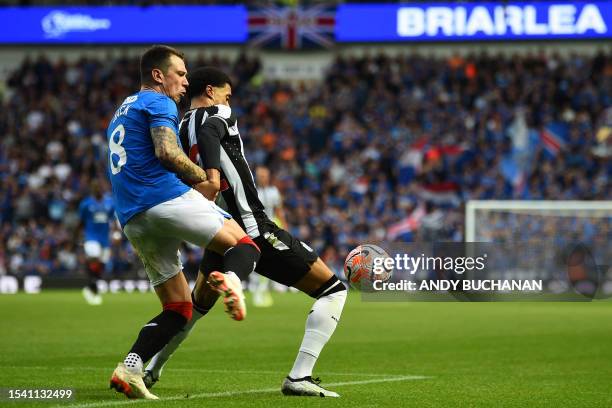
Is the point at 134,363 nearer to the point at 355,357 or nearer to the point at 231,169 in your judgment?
the point at 231,169

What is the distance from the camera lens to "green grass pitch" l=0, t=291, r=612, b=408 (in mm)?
7812

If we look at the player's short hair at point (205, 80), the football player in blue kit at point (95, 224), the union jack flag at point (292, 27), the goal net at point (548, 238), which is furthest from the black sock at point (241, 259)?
Result: the union jack flag at point (292, 27)

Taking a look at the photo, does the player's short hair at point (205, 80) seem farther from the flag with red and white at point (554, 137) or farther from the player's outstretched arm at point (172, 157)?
the flag with red and white at point (554, 137)

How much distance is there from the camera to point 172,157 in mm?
7004

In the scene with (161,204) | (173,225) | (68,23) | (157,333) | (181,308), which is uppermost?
(68,23)

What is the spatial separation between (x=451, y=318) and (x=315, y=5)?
19574 mm

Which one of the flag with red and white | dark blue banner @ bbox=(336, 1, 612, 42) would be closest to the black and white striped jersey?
the flag with red and white

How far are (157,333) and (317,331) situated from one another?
112 centimetres

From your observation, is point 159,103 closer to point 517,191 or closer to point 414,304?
point 414,304

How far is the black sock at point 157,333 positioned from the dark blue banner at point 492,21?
27884 millimetres

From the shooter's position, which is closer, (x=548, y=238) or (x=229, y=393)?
(x=229, y=393)

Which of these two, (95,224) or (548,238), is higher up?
(95,224)

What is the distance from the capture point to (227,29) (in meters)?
35.9

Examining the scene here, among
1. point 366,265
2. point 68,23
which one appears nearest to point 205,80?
point 366,265
